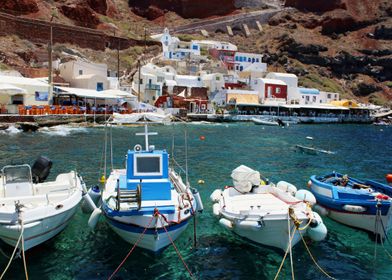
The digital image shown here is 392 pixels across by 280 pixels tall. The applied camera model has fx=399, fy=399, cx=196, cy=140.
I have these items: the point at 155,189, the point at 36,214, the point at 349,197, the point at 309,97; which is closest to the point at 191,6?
the point at 309,97

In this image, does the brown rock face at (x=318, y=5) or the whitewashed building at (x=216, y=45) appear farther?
the brown rock face at (x=318, y=5)

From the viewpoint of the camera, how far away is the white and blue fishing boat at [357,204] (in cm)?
1348

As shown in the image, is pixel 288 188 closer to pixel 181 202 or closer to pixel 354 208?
pixel 354 208

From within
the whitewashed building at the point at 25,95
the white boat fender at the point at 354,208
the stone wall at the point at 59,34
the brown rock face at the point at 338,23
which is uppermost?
the brown rock face at the point at 338,23

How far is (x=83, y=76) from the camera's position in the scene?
201ft

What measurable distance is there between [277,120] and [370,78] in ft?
189

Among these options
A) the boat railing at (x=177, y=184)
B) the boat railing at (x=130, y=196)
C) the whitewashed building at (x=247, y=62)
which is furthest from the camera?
the whitewashed building at (x=247, y=62)

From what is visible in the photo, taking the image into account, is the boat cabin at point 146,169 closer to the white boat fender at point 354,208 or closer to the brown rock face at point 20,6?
the white boat fender at point 354,208

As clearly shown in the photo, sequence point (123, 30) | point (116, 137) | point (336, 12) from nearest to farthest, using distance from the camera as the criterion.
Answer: point (116, 137), point (123, 30), point (336, 12)

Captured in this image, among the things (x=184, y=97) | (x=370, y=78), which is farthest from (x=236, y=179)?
(x=370, y=78)

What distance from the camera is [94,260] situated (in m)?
11.7

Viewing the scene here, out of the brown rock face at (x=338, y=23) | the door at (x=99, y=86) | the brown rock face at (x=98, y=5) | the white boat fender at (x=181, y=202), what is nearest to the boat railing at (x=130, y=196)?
the white boat fender at (x=181, y=202)

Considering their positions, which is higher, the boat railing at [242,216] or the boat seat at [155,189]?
the boat seat at [155,189]

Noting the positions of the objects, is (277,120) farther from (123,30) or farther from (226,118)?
(123,30)
